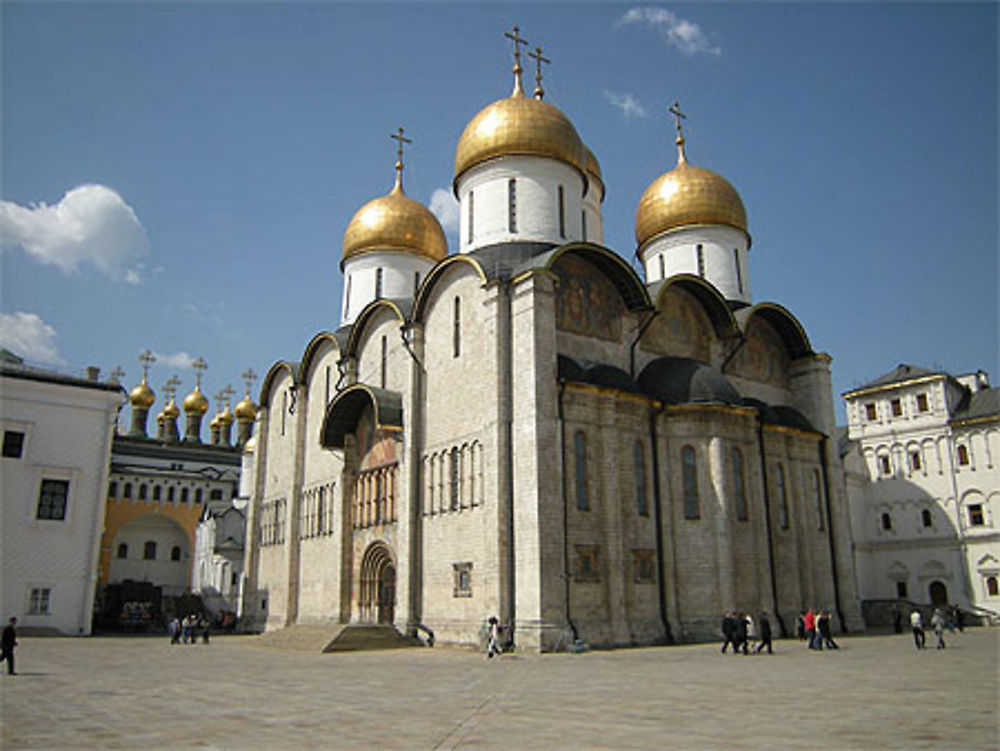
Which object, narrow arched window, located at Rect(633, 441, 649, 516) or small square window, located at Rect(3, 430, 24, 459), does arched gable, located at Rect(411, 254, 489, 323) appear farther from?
small square window, located at Rect(3, 430, 24, 459)

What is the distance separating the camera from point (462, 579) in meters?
19.1

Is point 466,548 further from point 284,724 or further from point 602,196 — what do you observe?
point 602,196

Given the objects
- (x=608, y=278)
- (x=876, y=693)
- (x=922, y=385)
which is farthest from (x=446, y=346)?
(x=922, y=385)

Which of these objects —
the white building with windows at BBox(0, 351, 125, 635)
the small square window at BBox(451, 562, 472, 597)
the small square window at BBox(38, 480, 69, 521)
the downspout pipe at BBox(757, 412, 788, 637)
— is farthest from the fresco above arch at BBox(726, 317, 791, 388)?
the small square window at BBox(38, 480, 69, 521)

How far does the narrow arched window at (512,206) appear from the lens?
76.1 feet

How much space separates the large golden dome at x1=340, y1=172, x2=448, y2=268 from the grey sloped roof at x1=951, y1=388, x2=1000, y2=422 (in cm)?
2301

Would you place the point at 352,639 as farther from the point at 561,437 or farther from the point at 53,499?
the point at 53,499

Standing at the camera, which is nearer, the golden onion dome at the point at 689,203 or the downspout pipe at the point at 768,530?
the downspout pipe at the point at 768,530

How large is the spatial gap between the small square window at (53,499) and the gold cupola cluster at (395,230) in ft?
41.4

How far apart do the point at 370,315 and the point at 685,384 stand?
1057 cm

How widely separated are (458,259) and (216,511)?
86.1ft

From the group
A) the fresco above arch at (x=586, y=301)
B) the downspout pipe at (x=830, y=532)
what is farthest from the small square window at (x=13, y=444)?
the downspout pipe at (x=830, y=532)

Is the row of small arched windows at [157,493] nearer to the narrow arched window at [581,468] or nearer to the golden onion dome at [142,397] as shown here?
the golden onion dome at [142,397]

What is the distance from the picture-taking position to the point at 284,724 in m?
7.55
